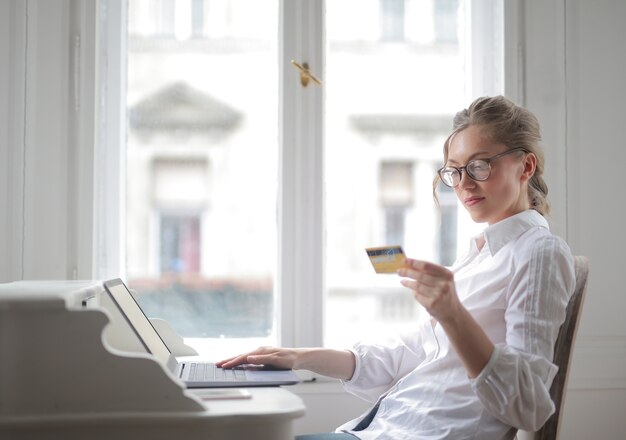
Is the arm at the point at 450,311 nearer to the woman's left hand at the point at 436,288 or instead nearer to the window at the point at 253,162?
the woman's left hand at the point at 436,288

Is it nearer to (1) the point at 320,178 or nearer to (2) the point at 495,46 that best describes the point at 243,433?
(1) the point at 320,178

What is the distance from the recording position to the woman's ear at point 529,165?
142 centimetres

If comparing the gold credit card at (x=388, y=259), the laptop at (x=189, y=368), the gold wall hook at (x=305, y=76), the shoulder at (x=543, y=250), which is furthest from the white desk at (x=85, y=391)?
the gold wall hook at (x=305, y=76)

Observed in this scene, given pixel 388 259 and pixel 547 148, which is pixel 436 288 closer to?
pixel 388 259

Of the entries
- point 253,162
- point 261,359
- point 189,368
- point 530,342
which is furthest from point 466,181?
point 253,162

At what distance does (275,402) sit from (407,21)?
1730mm

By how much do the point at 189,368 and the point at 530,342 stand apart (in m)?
0.74

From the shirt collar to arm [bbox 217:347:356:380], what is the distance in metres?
0.45

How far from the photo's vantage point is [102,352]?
1.08m

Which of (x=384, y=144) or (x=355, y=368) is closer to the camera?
(x=355, y=368)

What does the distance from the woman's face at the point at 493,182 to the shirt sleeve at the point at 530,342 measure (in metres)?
0.16

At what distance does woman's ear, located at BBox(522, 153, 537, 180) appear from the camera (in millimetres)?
1419

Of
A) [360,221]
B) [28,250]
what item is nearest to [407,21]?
[360,221]

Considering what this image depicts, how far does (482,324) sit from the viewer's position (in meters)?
1.35
